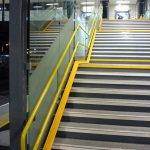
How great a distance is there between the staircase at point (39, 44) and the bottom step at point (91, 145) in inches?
46.2

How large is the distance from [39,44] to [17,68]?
1.99ft

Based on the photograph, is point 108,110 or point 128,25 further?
point 128,25

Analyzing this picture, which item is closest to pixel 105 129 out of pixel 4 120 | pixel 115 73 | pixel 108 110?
pixel 108 110

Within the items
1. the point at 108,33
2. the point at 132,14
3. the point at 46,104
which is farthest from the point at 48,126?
the point at 132,14

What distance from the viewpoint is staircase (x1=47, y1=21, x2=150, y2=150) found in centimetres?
396

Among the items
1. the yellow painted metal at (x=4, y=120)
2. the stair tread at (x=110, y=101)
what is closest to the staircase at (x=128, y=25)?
the yellow painted metal at (x=4, y=120)

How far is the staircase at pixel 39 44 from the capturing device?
11.8 ft

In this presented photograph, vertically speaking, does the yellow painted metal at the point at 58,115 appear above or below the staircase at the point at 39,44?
below

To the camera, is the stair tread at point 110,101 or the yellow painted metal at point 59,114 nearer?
the yellow painted metal at point 59,114

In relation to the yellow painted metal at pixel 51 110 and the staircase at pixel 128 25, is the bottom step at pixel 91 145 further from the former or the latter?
the staircase at pixel 128 25

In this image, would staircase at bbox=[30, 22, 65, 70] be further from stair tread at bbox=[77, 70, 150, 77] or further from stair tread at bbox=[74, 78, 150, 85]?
stair tread at bbox=[77, 70, 150, 77]

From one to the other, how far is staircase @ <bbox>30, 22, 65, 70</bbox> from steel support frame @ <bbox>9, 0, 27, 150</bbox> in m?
0.21

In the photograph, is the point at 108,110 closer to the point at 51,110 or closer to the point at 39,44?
the point at 51,110

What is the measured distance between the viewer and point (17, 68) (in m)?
3.33
